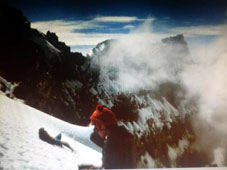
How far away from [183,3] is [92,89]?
229cm

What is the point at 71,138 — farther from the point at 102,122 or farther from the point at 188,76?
the point at 188,76

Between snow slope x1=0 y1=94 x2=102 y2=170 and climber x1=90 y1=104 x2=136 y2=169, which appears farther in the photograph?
climber x1=90 y1=104 x2=136 y2=169

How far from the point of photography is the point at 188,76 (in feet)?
14.5

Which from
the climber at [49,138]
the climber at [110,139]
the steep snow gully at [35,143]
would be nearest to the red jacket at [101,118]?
the climber at [110,139]

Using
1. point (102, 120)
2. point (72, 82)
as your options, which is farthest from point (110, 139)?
point (72, 82)

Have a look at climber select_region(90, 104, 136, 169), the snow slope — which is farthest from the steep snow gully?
climber select_region(90, 104, 136, 169)

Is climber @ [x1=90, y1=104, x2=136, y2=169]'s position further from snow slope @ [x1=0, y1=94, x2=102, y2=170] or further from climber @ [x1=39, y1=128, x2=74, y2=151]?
climber @ [x1=39, y1=128, x2=74, y2=151]

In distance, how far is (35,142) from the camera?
109 inches

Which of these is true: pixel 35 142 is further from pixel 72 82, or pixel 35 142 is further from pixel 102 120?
pixel 72 82

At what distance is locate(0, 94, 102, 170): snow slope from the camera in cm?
258

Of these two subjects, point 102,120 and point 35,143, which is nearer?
point 35,143

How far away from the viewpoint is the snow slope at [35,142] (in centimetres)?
258

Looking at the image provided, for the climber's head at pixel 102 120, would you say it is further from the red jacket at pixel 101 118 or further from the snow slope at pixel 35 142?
the snow slope at pixel 35 142

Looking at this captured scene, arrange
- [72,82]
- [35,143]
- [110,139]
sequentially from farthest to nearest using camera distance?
[72,82] < [110,139] < [35,143]
